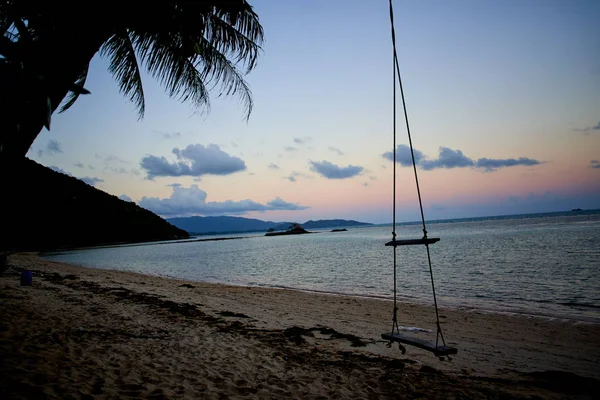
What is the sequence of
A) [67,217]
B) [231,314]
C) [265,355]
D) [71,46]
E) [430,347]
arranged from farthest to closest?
[67,217], [231,314], [265,355], [430,347], [71,46]

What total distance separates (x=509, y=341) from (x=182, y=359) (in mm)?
5915

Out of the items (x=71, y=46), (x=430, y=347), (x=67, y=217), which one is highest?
(x=71, y=46)

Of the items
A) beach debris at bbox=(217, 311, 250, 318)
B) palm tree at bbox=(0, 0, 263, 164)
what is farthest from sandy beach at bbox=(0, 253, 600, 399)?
palm tree at bbox=(0, 0, 263, 164)

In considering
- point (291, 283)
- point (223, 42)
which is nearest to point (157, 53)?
point (223, 42)

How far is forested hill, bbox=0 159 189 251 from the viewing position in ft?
183

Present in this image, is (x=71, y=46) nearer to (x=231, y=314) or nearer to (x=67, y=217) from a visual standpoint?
(x=231, y=314)

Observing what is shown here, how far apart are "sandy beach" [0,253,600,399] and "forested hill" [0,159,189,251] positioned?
4855 cm

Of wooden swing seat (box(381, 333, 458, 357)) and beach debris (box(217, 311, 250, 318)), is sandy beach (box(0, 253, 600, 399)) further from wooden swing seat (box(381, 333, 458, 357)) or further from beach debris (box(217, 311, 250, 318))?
wooden swing seat (box(381, 333, 458, 357))

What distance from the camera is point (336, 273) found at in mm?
19188

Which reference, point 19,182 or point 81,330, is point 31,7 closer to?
point 19,182

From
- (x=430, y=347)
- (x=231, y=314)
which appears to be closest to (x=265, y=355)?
(x=430, y=347)

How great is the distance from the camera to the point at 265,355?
4.89 metres

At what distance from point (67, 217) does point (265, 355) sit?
7910 cm

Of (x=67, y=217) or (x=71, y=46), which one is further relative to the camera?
(x=67, y=217)
